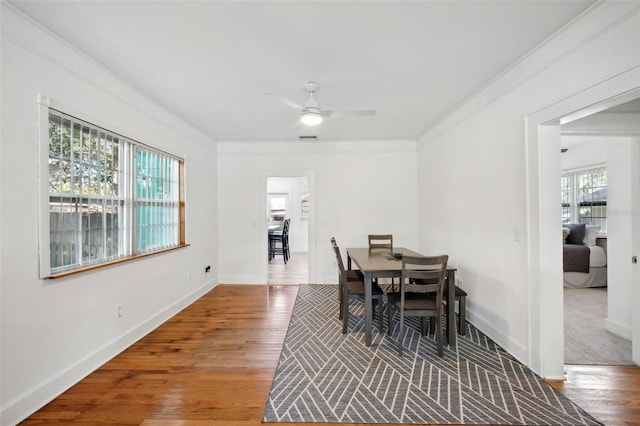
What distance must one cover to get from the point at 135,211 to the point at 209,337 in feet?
5.12

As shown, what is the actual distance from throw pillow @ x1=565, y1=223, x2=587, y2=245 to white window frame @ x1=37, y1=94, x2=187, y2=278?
6.66 metres

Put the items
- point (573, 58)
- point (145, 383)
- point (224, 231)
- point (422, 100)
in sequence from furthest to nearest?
1. point (224, 231)
2. point (422, 100)
3. point (145, 383)
4. point (573, 58)

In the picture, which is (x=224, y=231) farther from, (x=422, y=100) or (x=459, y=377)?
(x=459, y=377)

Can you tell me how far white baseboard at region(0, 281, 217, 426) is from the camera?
170 cm

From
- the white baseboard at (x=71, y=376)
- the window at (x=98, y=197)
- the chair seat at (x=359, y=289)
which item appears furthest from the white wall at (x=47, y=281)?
the chair seat at (x=359, y=289)

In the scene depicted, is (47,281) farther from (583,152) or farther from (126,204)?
(583,152)

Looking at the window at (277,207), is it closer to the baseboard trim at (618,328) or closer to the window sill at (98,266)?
the window sill at (98,266)

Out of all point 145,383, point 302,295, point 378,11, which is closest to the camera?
point 378,11

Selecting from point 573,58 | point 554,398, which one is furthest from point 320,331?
point 573,58

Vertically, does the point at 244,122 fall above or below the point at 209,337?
above

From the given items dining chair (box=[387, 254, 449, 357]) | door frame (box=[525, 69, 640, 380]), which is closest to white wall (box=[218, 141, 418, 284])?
dining chair (box=[387, 254, 449, 357])

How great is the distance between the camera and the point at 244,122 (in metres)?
3.88

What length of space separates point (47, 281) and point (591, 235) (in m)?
7.35

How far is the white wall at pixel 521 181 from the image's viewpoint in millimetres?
1708
